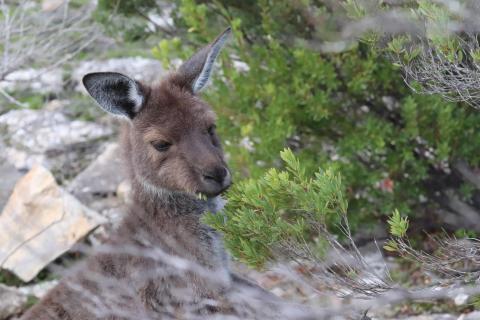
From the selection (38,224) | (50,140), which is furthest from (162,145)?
(50,140)

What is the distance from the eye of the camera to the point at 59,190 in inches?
324

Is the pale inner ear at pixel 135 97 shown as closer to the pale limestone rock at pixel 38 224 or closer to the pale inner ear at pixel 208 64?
the pale inner ear at pixel 208 64

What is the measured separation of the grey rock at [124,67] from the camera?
36.4 feet

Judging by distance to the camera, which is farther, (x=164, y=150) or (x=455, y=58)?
(x=164, y=150)

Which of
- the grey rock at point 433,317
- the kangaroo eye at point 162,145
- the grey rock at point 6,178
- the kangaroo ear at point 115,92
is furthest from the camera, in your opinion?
the grey rock at point 6,178

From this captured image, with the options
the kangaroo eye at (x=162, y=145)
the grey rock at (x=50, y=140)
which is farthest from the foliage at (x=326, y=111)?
the grey rock at (x=50, y=140)

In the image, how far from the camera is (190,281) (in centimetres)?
493

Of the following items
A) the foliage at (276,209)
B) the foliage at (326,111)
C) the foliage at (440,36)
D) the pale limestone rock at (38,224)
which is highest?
the foliage at (440,36)

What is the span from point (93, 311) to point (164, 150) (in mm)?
1083

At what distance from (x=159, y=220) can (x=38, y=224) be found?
3130 millimetres

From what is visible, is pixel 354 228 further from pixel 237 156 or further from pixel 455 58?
pixel 455 58

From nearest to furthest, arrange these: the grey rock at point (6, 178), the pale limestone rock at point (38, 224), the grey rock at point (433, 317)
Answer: the grey rock at point (433, 317), the pale limestone rock at point (38, 224), the grey rock at point (6, 178)

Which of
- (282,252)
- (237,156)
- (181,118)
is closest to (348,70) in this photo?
(237,156)

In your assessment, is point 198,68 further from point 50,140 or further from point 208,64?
point 50,140
